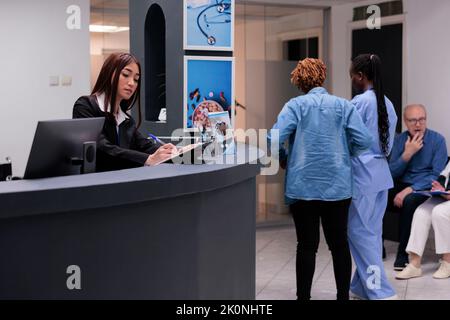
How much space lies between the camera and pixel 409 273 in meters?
5.52

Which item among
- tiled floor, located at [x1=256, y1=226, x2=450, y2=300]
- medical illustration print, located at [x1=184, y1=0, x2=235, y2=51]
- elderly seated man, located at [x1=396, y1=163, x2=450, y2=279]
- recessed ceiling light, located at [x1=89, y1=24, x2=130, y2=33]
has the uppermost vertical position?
recessed ceiling light, located at [x1=89, y1=24, x2=130, y2=33]

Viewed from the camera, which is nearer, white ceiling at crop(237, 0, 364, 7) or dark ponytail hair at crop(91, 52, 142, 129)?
dark ponytail hair at crop(91, 52, 142, 129)

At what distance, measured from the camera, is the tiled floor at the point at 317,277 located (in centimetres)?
501

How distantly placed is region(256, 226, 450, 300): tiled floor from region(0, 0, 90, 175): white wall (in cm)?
240

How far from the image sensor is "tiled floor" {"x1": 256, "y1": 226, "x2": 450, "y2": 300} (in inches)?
197

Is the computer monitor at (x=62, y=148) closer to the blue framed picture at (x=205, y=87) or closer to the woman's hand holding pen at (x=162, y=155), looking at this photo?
the woman's hand holding pen at (x=162, y=155)

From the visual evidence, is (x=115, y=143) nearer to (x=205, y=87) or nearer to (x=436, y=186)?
(x=205, y=87)

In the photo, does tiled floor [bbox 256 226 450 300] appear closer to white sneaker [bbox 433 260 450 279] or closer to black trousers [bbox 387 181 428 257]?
white sneaker [bbox 433 260 450 279]

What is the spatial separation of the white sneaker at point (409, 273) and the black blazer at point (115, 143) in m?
2.55

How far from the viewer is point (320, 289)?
16.9 feet

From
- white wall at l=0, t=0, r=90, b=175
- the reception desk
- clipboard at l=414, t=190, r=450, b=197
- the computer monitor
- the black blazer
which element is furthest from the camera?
white wall at l=0, t=0, r=90, b=175

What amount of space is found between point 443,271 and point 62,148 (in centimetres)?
368

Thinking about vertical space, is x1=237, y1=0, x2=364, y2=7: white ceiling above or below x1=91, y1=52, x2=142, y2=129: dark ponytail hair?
above

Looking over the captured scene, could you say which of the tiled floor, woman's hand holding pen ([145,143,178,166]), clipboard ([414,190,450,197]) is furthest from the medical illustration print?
clipboard ([414,190,450,197])
